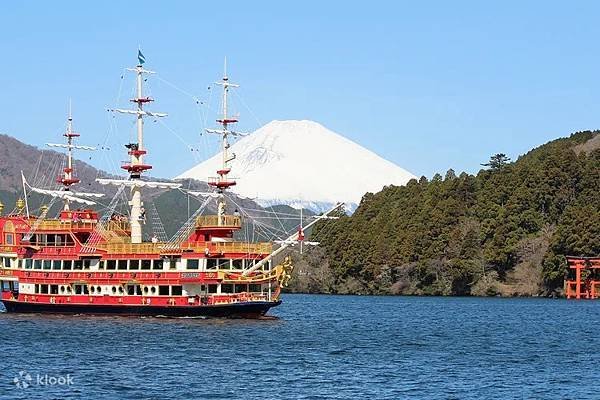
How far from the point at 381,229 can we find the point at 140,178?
73.3 metres

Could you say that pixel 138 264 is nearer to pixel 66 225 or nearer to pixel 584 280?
pixel 66 225

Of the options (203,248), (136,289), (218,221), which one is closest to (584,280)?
(218,221)

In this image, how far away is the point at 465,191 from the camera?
507 feet

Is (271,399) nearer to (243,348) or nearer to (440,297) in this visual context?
(243,348)

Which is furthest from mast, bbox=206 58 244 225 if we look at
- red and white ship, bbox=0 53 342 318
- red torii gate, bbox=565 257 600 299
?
red torii gate, bbox=565 257 600 299

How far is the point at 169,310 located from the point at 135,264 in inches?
166

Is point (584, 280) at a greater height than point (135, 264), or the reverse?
point (135, 264)

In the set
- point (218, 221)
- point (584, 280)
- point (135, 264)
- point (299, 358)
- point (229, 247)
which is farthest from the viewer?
point (584, 280)

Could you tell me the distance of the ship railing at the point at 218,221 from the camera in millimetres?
83750

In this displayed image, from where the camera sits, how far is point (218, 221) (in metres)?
84.5

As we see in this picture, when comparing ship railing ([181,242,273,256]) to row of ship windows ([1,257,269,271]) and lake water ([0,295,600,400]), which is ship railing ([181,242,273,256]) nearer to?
row of ship windows ([1,257,269,271])

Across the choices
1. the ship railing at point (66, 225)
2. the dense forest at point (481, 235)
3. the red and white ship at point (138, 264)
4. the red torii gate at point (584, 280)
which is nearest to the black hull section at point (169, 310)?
the red and white ship at point (138, 264)

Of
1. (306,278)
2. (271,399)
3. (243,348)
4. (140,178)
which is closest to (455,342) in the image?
(243,348)

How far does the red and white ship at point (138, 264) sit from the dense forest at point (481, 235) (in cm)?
5493
